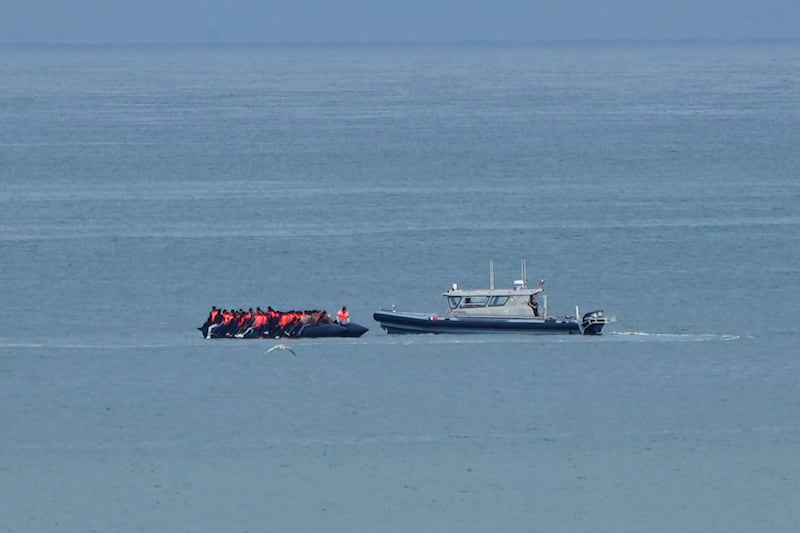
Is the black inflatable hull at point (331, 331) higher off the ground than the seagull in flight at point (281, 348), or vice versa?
the black inflatable hull at point (331, 331)

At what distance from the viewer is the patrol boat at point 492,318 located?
172ft

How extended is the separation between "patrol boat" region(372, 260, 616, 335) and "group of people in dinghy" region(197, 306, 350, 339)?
184 cm

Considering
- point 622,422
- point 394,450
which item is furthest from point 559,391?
point 394,450

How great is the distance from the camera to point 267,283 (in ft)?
211

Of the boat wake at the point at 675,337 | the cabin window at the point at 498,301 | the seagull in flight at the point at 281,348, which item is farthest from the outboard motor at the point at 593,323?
the seagull in flight at the point at 281,348

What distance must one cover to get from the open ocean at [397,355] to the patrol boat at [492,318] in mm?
432

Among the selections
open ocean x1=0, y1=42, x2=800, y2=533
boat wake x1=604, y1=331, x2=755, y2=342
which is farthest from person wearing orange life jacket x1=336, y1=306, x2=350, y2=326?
boat wake x1=604, y1=331, x2=755, y2=342

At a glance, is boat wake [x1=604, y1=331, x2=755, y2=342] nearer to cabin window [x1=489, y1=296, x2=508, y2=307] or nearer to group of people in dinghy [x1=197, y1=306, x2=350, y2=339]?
cabin window [x1=489, y1=296, x2=508, y2=307]

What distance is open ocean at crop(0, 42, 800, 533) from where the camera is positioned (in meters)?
36.8

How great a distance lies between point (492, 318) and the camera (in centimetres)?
5278

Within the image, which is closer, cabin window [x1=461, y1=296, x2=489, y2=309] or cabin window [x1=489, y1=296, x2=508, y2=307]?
cabin window [x1=489, y1=296, x2=508, y2=307]

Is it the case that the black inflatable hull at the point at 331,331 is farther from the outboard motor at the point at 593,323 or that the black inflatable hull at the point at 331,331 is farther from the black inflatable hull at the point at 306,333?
the outboard motor at the point at 593,323

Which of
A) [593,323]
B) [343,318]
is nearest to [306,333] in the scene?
[343,318]

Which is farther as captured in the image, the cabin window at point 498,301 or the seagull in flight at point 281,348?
the cabin window at point 498,301
